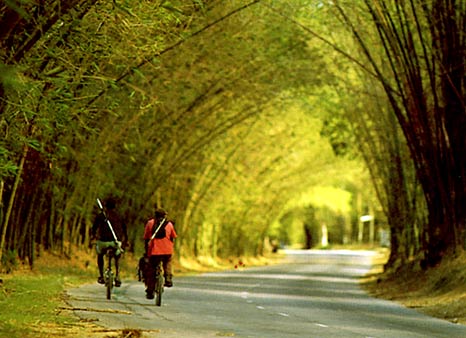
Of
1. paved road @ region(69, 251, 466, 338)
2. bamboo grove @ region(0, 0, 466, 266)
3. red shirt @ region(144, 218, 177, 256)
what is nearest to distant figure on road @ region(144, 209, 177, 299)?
red shirt @ region(144, 218, 177, 256)

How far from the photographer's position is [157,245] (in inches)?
502

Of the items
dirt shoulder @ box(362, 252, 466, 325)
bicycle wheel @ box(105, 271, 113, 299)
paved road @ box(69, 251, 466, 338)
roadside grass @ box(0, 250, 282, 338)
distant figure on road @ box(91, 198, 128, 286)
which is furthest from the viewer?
dirt shoulder @ box(362, 252, 466, 325)

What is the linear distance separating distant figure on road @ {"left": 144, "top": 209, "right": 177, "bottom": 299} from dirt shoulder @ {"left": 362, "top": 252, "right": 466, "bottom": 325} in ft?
11.4

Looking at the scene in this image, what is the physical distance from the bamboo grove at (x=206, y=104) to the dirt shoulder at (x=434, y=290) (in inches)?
19.6

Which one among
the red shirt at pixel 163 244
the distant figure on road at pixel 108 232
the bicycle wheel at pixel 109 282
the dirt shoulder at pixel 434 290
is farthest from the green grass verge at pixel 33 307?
the dirt shoulder at pixel 434 290

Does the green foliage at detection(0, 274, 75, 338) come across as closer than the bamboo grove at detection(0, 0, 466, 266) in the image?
Yes

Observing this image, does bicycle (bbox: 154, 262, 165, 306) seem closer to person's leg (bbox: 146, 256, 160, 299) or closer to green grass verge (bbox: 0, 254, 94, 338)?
person's leg (bbox: 146, 256, 160, 299)

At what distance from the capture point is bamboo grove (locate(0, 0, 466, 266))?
9922mm

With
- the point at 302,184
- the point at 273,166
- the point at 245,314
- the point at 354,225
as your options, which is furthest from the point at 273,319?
the point at 354,225

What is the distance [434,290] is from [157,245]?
610 centimetres

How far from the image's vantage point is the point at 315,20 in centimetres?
2219

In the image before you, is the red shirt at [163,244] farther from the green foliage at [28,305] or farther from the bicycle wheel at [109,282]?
the green foliage at [28,305]

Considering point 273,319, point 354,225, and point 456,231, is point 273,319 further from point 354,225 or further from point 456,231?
point 354,225

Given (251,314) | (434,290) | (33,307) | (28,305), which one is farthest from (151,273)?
(434,290)
